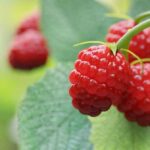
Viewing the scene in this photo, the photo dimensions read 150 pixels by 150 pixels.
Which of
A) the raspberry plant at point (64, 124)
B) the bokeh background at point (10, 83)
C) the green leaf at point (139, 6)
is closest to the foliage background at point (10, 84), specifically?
the bokeh background at point (10, 83)

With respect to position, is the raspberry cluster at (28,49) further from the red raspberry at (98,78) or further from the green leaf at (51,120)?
the red raspberry at (98,78)

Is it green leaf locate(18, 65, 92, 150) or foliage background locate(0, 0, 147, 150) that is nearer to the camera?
green leaf locate(18, 65, 92, 150)

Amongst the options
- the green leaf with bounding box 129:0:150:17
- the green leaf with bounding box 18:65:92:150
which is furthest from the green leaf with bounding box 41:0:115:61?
the green leaf with bounding box 18:65:92:150

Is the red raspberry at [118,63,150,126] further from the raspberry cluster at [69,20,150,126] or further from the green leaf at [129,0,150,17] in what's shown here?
the green leaf at [129,0,150,17]

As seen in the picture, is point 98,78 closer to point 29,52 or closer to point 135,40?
point 135,40

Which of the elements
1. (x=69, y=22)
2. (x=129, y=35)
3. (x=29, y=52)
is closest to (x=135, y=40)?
(x=129, y=35)

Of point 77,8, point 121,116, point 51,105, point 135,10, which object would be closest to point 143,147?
point 121,116
